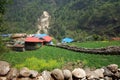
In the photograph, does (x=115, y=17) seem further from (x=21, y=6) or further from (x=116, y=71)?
(x=21, y=6)

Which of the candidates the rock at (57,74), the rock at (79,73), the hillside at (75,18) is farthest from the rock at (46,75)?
the hillside at (75,18)

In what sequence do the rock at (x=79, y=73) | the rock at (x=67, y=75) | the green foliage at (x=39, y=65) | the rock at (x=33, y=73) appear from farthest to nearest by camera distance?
the green foliage at (x=39, y=65) < the rock at (x=79, y=73) < the rock at (x=67, y=75) < the rock at (x=33, y=73)

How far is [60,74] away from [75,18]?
416 ft

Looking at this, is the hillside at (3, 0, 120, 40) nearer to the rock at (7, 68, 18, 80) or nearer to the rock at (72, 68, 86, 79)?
the rock at (7, 68, 18, 80)

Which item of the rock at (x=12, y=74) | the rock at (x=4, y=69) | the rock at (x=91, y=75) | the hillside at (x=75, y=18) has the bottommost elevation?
the rock at (x=91, y=75)

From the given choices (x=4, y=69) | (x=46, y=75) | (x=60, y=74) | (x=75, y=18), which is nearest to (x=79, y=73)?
(x=60, y=74)

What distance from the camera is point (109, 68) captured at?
15.6 meters

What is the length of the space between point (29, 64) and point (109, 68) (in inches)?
225

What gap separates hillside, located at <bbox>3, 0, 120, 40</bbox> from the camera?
4208 inches

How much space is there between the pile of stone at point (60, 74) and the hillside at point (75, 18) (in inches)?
2718

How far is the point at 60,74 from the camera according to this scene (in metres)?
14.6

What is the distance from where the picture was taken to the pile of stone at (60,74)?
14.2 m

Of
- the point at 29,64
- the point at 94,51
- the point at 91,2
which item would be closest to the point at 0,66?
the point at 29,64

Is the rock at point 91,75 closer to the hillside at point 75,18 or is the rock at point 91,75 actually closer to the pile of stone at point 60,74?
the pile of stone at point 60,74
